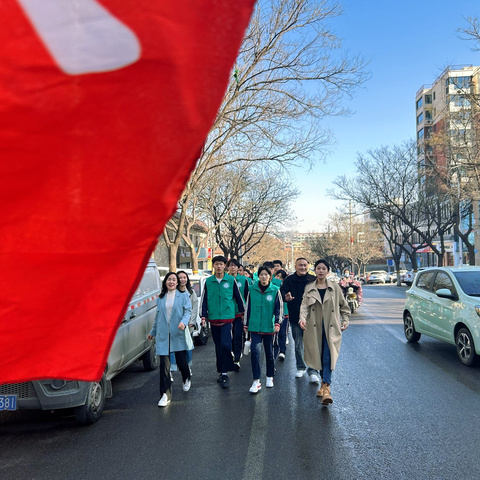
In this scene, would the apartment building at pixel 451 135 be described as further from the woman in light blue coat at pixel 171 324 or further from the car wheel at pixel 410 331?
the woman in light blue coat at pixel 171 324

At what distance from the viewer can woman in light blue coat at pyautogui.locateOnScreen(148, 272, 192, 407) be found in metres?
6.52

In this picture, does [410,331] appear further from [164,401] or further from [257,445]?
[257,445]

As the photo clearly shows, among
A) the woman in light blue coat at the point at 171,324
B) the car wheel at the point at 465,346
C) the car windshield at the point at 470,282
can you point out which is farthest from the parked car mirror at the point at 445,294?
the woman in light blue coat at the point at 171,324

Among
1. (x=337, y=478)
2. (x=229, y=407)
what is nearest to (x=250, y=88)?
(x=229, y=407)

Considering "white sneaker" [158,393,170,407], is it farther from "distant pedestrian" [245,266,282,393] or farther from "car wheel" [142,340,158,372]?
"car wheel" [142,340,158,372]

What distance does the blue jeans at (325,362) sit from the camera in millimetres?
6211

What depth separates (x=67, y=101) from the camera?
100 centimetres

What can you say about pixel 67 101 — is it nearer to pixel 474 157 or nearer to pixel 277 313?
pixel 277 313

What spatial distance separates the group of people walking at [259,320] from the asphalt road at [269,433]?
348mm

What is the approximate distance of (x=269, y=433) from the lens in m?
5.06

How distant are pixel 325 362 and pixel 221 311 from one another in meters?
1.97

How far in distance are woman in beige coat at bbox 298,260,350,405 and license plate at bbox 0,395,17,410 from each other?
3.53 metres

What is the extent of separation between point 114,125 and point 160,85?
5.0 inches

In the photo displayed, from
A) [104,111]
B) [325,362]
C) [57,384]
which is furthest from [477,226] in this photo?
[104,111]
